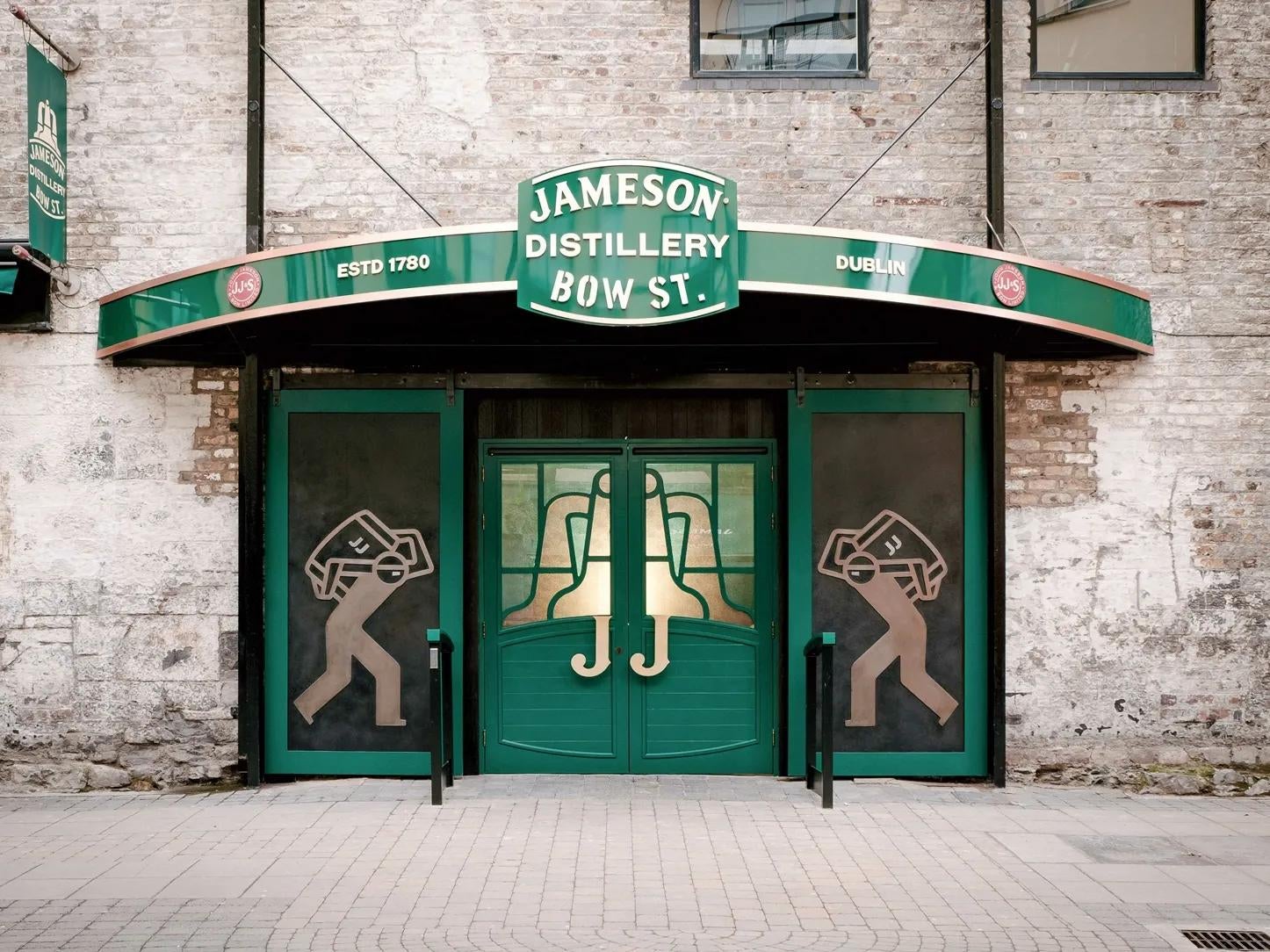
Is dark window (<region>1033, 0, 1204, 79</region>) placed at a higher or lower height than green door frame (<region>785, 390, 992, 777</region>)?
higher

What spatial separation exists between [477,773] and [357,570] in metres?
1.57

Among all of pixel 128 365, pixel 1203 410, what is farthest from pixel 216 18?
pixel 1203 410

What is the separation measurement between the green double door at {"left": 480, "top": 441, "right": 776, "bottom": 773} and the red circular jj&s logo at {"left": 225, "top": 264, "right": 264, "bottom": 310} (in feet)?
6.31

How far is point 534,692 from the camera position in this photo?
301 inches

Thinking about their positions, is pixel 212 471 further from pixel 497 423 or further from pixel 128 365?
pixel 497 423

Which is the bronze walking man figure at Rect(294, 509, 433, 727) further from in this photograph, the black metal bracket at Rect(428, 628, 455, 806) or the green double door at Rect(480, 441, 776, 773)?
the black metal bracket at Rect(428, 628, 455, 806)

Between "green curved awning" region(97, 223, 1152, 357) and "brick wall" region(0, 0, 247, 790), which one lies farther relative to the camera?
"brick wall" region(0, 0, 247, 790)

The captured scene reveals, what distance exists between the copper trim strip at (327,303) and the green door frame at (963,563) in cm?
244

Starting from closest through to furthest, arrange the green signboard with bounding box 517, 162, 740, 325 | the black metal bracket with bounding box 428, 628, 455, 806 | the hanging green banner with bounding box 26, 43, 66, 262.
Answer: the green signboard with bounding box 517, 162, 740, 325, the black metal bracket with bounding box 428, 628, 455, 806, the hanging green banner with bounding box 26, 43, 66, 262

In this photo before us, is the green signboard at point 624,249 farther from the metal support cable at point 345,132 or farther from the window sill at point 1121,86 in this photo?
the window sill at point 1121,86

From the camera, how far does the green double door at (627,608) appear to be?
25.0 ft

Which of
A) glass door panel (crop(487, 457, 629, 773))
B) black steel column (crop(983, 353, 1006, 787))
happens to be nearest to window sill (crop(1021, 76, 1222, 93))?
black steel column (crop(983, 353, 1006, 787))

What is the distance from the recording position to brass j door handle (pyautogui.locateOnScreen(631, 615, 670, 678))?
24.9 feet

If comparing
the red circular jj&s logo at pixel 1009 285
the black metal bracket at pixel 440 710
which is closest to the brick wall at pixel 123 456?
the black metal bracket at pixel 440 710
